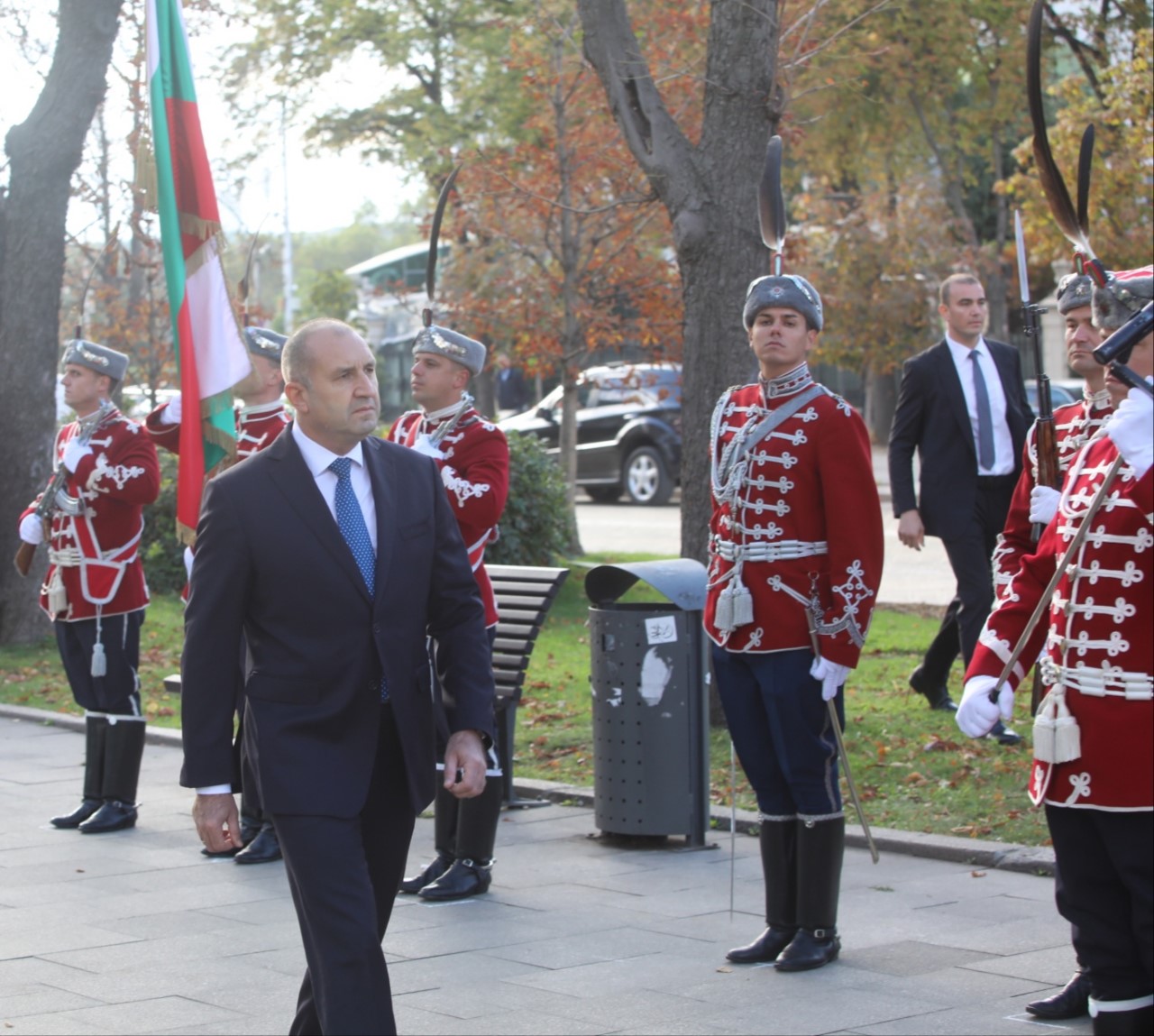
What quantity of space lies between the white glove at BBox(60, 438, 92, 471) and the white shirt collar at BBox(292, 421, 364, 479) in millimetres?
4184

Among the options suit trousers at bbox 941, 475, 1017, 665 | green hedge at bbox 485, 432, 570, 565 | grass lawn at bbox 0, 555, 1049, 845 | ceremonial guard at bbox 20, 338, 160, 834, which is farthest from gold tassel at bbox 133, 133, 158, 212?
green hedge at bbox 485, 432, 570, 565

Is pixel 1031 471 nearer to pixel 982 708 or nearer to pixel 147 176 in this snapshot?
pixel 982 708

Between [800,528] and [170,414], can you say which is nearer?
[800,528]

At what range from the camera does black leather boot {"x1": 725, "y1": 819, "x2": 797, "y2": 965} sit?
5965mm

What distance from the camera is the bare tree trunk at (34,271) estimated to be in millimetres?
14414

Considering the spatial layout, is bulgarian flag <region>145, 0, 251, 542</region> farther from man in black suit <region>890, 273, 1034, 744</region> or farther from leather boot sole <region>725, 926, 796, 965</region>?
man in black suit <region>890, 273, 1034, 744</region>

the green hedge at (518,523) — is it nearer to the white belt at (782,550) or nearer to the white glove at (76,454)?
the white glove at (76,454)

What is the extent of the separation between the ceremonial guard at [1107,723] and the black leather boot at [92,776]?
5408 millimetres

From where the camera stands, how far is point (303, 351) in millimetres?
4543

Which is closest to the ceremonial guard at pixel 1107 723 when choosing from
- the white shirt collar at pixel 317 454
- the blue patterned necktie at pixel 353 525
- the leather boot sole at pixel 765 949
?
the blue patterned necktie at pixel 353 525

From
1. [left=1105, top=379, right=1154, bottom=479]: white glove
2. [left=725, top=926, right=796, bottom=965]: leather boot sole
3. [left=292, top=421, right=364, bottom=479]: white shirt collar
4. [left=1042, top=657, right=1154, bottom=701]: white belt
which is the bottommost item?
[left=725, top=926, right=796, bottom=965]: leather boot sole

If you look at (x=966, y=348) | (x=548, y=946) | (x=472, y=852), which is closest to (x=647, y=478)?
(x=966, y=348)

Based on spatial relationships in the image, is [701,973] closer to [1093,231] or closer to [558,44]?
[558,44]

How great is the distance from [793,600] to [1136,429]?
2.17 metres
